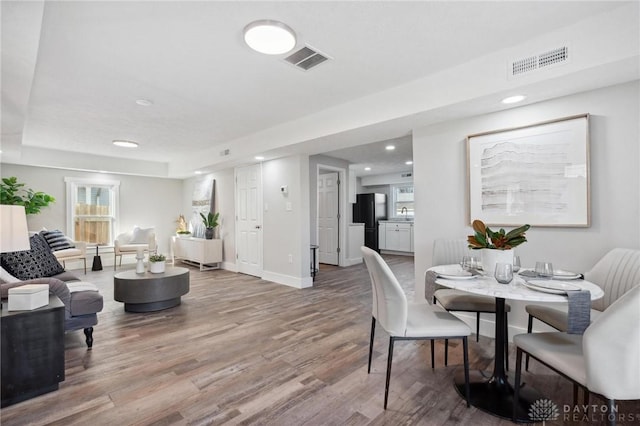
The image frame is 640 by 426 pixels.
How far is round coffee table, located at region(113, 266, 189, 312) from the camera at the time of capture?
3574 millimetres

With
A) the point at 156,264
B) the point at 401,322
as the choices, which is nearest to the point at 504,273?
the point at 401,322

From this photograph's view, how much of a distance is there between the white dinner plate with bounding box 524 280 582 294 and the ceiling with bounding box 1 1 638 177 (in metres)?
1.47

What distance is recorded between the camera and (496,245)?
2.03m

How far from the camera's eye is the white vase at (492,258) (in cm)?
200

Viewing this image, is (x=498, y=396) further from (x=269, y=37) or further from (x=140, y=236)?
(x=140, y=236)

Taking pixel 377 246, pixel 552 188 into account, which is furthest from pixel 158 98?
pixel 377 246

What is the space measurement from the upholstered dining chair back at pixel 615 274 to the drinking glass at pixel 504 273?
893mm

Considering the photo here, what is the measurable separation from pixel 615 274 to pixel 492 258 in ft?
2.98

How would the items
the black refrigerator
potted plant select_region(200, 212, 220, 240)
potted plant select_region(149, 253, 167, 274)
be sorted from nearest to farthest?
potted plant select_region(149, 253, 167, 274) → potted plant select_region(200, 212, 220, 240) → the black refrigerator

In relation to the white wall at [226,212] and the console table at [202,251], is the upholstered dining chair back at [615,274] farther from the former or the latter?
the console table at [202,251]

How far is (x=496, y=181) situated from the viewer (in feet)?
9.52

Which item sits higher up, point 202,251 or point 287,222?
point 287,222

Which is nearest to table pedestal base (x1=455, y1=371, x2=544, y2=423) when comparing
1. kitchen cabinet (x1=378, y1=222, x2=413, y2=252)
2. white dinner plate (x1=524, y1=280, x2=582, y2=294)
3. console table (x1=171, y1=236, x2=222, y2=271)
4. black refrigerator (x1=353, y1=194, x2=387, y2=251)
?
white dinner plate (x1=524, y1=280, x2=582, y2=294)

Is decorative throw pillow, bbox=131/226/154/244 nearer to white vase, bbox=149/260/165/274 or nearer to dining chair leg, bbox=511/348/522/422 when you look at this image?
white vase, bbox=149/260/165/274
